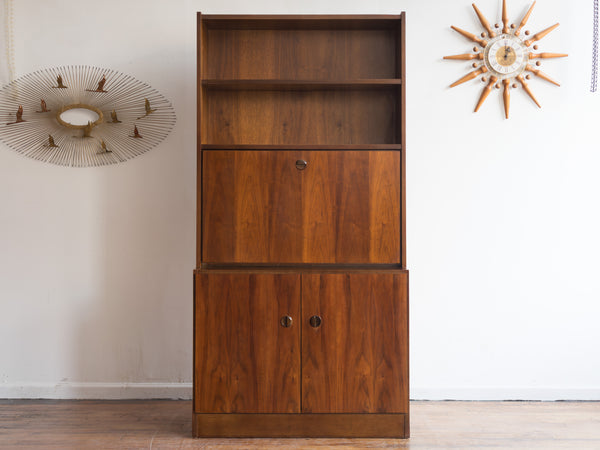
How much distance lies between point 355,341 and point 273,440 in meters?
0.55

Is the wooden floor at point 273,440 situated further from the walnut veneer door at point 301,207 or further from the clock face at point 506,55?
the clock face at point 506,55

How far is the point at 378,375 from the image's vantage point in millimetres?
2006

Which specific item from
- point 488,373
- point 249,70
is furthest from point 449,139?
point 488,373

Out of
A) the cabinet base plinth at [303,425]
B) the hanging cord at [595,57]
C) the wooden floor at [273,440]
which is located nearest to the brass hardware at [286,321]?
the cabinet base plinth at [303,425]

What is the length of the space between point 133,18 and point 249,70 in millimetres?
742

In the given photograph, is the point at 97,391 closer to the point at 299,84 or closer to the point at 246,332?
the point at 246,332

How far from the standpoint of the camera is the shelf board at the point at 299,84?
2053 millimetres

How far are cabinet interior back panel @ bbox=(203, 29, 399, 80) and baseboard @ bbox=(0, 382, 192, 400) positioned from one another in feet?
5.29

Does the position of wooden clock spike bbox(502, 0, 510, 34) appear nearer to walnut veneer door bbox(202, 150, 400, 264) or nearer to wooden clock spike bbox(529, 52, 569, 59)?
wooden clock spike bbox(529, 52, 569, 59)

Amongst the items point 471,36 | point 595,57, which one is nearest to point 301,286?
point 471,36

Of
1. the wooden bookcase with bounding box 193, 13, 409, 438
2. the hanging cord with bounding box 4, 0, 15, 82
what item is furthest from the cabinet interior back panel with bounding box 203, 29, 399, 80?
the hanging cord with bounding box 4, 0, 15, 82

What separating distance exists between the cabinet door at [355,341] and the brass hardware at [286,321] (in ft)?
0.19

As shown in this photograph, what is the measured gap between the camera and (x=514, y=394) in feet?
8.05

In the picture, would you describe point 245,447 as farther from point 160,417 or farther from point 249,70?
point 249,70
